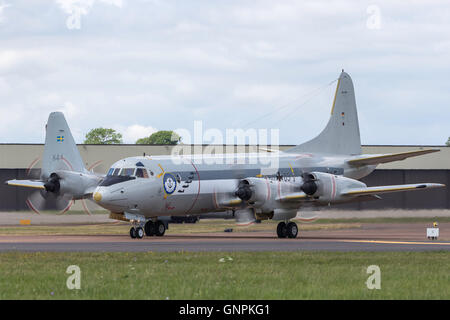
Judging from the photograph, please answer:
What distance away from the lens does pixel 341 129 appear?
47.4 m

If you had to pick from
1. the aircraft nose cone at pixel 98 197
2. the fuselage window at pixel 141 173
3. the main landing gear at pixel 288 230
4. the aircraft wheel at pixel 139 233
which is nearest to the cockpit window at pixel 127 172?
the fuselage window at pixel 141 173

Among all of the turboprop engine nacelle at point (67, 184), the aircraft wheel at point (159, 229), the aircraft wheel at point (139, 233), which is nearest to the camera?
the aircraft wheel at point (139, 233)

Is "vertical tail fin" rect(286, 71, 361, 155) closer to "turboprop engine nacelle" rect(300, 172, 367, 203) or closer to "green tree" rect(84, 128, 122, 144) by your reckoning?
"turboprop engine nacelle" rect(300, 172, 367, 203)

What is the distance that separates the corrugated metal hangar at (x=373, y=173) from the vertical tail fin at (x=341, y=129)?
21452 millimetres

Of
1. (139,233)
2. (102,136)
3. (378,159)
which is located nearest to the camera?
(139,233)

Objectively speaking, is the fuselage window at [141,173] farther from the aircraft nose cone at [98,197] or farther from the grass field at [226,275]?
the grass field at [226,275]

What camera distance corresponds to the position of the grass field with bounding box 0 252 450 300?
16.0 meters

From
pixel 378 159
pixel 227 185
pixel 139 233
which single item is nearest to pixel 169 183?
pixel 139 233

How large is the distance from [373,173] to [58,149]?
38448 mm

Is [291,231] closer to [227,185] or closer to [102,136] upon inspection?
[227,185]

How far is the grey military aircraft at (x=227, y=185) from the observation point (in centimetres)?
3766
